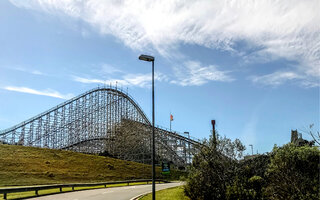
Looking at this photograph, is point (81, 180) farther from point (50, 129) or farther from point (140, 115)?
point (140, 115)

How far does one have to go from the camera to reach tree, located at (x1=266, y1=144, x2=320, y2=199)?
46.9 feet

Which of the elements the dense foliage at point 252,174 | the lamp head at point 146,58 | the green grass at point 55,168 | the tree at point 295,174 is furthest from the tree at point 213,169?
the green grass at point 55,168

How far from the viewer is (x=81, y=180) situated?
36.2 meters

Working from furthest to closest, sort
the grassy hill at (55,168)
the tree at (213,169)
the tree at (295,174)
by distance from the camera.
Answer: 1. the grassy hill at (55,168)
2. the tree at (213,169)
3. the tree at (295,174)

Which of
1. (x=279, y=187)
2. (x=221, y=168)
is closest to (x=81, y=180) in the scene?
(x=221, y=168)

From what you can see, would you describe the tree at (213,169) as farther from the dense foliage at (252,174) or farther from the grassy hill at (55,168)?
the grassy hill at (55,168)

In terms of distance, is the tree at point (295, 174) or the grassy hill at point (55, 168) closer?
the tree at point (295, 174)

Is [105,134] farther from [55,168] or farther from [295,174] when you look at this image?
[295,174]

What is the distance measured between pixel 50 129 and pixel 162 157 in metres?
21.8

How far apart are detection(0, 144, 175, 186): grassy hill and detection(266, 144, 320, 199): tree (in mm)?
23657

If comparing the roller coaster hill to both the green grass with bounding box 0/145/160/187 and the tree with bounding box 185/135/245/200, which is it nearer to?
the green grass with bounding box 0/145/160/187

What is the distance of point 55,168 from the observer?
3734cm

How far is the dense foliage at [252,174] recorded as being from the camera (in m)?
14.7

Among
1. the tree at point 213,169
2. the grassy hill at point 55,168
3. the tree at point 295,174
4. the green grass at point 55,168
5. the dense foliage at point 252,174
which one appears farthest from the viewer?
the grassy hill at point 55,168
